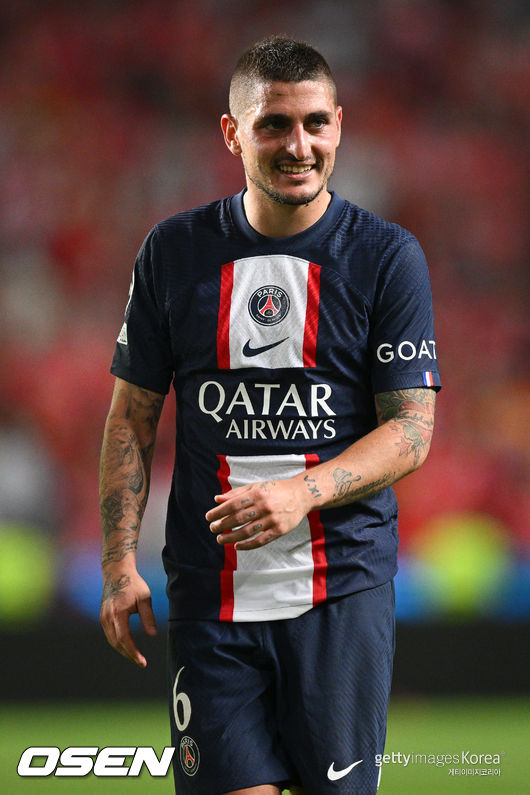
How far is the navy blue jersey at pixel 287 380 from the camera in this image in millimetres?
1790

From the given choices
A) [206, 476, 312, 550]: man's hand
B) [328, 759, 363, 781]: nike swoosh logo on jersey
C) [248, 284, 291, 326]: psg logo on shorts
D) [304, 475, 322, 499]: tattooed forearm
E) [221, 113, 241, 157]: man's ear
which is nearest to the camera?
[206, 476, 312, 550]: man's hand

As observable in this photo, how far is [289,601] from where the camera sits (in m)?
1.76

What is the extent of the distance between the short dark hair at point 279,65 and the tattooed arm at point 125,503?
57 cm

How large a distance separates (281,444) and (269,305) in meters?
0.25

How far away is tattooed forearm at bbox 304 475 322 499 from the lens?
1.61 m

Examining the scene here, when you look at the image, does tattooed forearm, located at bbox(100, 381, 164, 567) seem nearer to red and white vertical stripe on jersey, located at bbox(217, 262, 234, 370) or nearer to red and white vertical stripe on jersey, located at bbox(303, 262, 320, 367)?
red and white vertical stripe on jersey, located at bbox(217, 262, 234, 370)

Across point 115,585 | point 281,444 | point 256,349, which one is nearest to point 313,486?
point 281,444

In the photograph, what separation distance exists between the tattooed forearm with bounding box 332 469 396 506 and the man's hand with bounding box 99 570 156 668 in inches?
14.4

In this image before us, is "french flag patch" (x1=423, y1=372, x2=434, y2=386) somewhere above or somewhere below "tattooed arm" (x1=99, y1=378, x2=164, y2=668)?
above

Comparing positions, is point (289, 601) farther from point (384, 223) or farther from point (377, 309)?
point (384, 223)

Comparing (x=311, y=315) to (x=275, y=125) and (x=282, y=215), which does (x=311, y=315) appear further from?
(x=275, y=125)

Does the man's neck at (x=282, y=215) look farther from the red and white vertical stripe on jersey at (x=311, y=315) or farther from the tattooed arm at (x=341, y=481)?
the tattooed arm at (x=341, y=481)

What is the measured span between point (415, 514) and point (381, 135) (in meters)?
1.82

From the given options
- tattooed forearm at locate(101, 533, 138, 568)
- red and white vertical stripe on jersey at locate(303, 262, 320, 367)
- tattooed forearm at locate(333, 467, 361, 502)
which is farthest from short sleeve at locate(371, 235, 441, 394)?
tattooed forearm at locate(101, 533, 138, 568)
